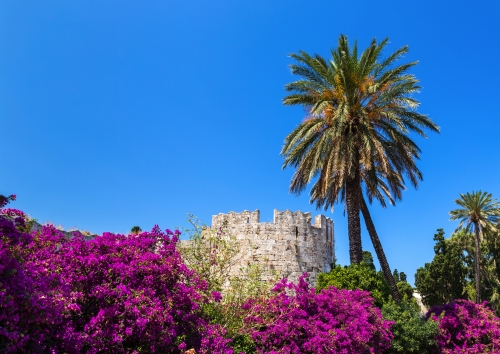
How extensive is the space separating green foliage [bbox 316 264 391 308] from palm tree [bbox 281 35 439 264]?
27.3 inches

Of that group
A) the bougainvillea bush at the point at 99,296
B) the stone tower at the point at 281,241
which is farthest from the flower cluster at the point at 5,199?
the stone tower at the point at 281,241

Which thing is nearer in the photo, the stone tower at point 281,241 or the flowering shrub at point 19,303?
the flowering shrub at point 19,303

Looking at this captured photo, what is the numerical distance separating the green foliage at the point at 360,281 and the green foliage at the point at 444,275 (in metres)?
22.2

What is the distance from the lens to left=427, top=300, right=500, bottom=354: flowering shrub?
15602mm

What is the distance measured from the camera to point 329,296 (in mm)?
13930

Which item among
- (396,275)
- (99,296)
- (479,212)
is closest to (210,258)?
(99,296)

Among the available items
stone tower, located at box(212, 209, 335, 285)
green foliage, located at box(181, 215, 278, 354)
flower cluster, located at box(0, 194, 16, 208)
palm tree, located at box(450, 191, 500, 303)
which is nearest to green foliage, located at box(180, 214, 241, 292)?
green foliage, located at box(181, 215, 278, 354)

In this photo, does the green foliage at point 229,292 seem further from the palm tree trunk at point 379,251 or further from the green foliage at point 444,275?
the green foliage at point 444,275

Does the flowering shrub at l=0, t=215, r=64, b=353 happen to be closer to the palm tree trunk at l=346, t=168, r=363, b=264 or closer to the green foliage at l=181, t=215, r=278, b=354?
the green foliage at l=181, t=215, r=278, b=354

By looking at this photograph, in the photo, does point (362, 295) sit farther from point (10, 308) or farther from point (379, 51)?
point (10, 308)

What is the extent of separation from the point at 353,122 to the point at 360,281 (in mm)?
6302

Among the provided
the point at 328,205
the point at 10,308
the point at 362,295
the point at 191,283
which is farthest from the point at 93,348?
the point at 328,205

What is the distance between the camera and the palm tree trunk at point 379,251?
60.4 ft

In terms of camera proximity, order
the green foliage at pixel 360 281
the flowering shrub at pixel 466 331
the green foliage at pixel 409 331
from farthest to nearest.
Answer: the green foliage at pixel 360 281
the flowering shrub at pixel 466 331
the green foliage at pixel 409 331
